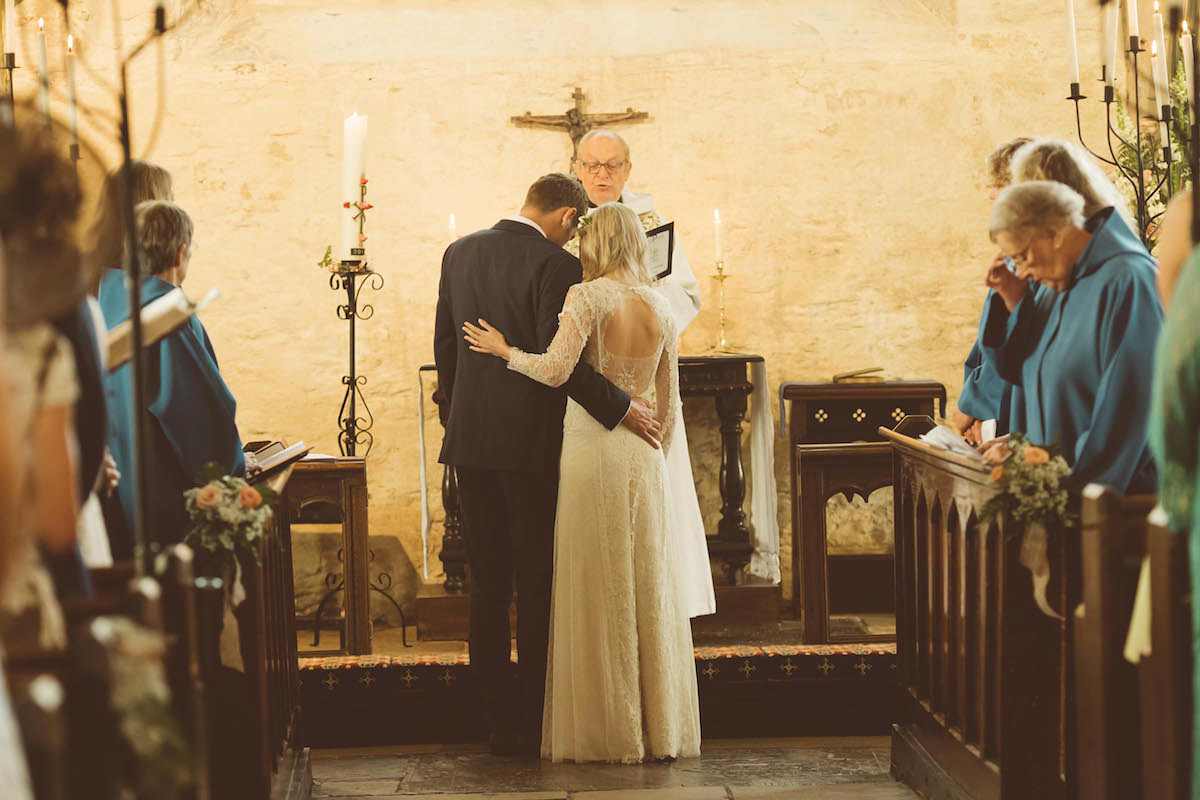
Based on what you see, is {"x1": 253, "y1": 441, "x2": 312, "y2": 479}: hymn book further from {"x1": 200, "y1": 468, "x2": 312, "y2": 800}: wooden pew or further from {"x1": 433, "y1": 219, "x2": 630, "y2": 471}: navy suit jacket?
{"x1": 433, "y1": 219, "x2": 630, "y2": 471}: navy suit jacket

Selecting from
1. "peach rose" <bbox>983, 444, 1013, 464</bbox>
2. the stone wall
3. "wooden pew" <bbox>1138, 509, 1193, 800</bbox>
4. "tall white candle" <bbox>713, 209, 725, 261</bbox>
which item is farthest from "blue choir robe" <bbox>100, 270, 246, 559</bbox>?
the stone wall

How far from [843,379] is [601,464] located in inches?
102

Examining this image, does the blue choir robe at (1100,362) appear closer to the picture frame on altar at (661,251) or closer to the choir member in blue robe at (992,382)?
the choir member in blue robe at (992,382)

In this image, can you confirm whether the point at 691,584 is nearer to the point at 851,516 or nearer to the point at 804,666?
the point at 804,666

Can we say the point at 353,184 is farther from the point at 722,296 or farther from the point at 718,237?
the point at 722,296

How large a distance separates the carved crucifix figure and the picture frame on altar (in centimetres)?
178

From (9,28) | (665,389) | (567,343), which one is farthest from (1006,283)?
(9,28)

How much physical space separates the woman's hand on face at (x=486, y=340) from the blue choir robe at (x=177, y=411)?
1.06m

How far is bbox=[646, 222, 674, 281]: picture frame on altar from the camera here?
5402mm

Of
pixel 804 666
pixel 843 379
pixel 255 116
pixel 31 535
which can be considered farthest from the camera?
pixel 255 116

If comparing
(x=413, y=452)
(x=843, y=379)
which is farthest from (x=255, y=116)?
(x=843, y=379)

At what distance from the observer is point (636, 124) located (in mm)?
7188

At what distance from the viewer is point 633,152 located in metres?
7.21

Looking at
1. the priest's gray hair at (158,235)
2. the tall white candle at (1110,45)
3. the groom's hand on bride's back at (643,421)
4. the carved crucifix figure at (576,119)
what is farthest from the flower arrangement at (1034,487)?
the carved crucifix figure at (576,119)
